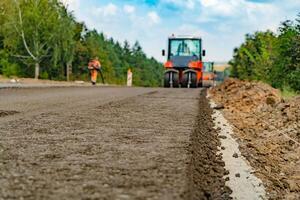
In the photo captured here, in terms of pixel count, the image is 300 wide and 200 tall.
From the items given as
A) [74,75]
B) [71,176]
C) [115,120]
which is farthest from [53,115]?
[74,75]

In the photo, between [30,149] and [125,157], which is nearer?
[125,157]

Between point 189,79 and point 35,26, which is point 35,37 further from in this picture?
point 189,79

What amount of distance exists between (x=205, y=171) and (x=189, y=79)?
92.3 feet

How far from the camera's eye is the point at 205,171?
3.44 m

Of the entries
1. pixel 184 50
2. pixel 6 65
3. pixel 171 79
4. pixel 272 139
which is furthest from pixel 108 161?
pixel 6 65

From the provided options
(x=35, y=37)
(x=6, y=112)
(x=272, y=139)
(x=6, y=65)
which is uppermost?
(x=35, y=37)

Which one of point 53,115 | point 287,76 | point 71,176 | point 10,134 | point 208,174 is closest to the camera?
point 71,176

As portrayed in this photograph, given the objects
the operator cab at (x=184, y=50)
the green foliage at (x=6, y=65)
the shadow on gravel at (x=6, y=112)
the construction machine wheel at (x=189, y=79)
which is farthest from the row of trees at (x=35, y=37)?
the shadow on gravel at (x=6, y=112)

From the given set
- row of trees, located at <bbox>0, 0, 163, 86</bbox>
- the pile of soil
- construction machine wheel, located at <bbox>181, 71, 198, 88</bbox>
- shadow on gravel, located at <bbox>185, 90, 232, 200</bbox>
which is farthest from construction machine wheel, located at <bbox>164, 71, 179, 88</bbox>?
row of trees, located at <bbox>0, 0, 163, 86</bbox>

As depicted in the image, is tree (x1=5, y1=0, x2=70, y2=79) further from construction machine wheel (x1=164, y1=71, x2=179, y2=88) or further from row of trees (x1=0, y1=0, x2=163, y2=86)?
construction machine wheel (x1=164, y1=71, x2=179, y2=88)

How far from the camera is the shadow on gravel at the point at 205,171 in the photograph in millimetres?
2837

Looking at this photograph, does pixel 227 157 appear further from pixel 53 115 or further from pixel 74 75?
pixel 74 75

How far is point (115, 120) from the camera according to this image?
6.21m

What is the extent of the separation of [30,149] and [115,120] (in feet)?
7.97
